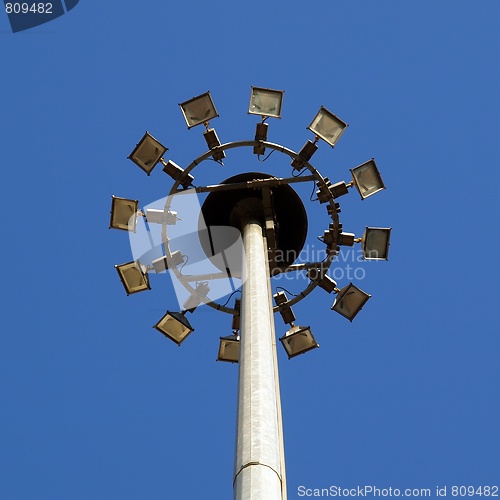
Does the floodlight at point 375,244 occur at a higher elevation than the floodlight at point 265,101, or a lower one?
lower

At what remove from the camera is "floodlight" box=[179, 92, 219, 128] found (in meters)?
16.6

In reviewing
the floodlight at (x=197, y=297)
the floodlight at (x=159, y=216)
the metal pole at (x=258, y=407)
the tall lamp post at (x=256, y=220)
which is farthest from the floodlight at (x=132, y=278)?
the metal pole at (x=258, y=407)

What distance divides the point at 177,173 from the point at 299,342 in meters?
4.57

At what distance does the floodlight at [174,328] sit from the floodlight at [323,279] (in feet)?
9.76

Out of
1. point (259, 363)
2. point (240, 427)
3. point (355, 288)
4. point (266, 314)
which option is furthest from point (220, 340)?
point (240, 427)

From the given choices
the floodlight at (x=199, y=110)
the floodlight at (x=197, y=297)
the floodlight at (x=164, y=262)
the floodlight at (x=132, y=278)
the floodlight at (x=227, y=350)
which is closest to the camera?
the floodlight at (x=199, y=110)

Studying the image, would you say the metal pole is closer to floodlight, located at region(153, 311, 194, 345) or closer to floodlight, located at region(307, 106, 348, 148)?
floodlight, located at region(153, 311, 194, 345)

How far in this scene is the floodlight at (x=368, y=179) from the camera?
53.7 ft

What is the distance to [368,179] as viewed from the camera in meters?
16.4

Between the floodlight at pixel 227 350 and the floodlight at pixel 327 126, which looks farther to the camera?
the floodlight at pixel 227 350

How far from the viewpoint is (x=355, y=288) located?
55.3 feet

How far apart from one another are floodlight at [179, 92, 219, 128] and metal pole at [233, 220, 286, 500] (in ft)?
16.5

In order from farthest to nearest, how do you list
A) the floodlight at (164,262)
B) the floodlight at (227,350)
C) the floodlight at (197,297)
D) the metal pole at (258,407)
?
the floodlight at (227,350) < the floodlight at (197,297) < the floodlight at (164,262) < the metal pole at (258,407)

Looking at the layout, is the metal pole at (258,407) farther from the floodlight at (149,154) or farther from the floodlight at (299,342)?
the floodlight at (149,154)
